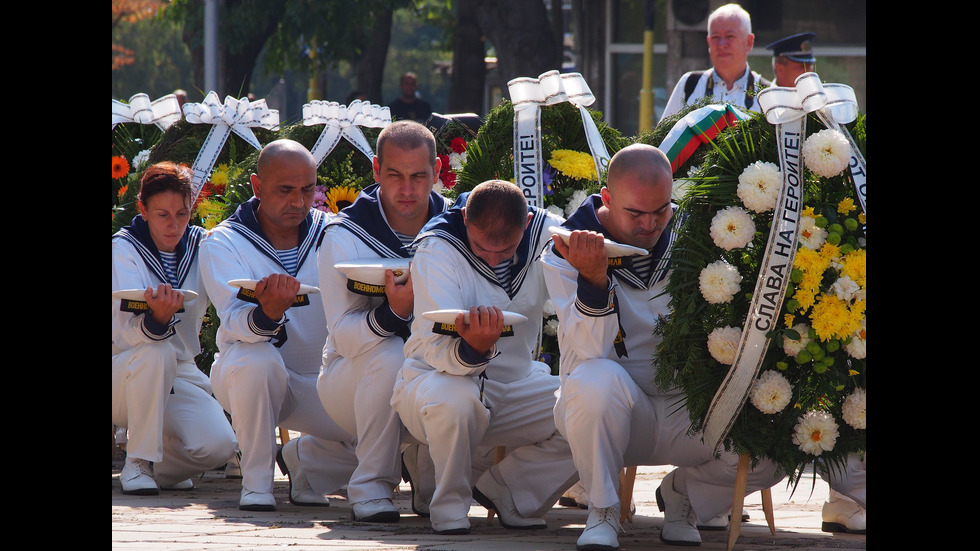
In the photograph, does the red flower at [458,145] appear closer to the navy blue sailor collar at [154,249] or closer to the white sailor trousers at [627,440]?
the navy blue sailor collar at [154,249]

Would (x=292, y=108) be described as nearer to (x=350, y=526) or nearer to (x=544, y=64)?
(x=544, y=64)

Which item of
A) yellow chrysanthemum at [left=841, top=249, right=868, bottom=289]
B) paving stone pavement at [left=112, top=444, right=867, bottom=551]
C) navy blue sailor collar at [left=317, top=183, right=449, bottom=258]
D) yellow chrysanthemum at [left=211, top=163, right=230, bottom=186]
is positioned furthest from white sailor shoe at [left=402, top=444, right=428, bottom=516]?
yellow chrysanthemum at [left=211, top=163, right=230, bottom=186]

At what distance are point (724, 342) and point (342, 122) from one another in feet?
12.3

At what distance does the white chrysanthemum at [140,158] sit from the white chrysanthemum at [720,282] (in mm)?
4882

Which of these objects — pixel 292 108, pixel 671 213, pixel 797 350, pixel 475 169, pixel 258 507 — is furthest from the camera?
pixel 292 108

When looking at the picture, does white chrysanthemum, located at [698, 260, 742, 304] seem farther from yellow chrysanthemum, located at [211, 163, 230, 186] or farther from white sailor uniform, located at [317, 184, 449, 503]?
yellow chrysanthemum, located at [211, 163, 230, 186]

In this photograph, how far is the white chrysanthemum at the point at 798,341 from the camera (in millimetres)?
4414

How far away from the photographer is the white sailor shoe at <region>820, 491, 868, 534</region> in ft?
16.6

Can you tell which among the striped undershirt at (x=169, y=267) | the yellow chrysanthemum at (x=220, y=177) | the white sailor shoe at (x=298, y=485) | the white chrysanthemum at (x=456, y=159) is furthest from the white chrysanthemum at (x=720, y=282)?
the yellow chrysanthemum at (x=220, y=177)

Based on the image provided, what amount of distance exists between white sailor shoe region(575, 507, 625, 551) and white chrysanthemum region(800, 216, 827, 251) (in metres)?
1.16

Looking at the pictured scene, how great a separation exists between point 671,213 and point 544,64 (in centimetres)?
982

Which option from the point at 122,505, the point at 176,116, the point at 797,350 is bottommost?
the point at 122,505

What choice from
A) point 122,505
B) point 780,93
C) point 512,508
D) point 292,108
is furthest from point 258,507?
point 292,108

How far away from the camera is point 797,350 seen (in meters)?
4.43
